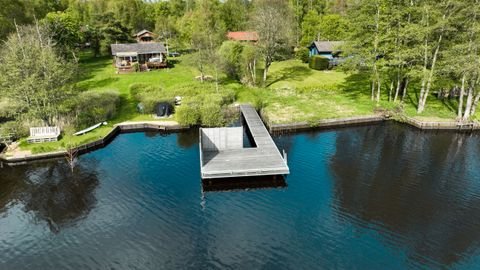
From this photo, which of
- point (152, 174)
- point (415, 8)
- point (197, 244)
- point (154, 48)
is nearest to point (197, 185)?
point (152, 174)

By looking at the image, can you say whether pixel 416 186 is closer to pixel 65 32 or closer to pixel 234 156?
pixel 234 156

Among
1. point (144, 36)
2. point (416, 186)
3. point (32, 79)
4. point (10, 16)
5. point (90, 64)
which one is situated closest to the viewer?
point (416, 186)

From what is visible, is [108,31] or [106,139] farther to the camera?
[108,31]

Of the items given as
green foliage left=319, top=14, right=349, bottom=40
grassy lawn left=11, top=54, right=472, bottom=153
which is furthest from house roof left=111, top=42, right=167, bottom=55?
green foliage left=319, top=14, right=349, bottom=40

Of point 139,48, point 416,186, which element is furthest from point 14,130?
point 139,48

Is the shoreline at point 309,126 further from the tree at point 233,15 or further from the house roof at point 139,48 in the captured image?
the tree at point 233,15

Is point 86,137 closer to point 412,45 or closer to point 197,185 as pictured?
point 197,185

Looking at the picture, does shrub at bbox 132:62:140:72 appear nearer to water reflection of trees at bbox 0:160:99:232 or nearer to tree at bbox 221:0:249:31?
water reflection of trees at bbox 0:160:99:232
